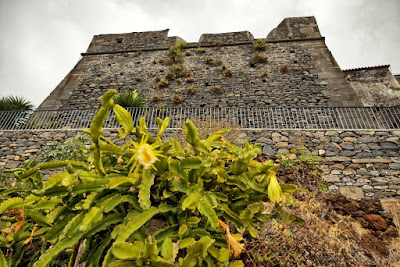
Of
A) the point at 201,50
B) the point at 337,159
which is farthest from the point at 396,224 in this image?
the point at 201,50

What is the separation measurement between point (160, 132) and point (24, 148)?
23.6ft

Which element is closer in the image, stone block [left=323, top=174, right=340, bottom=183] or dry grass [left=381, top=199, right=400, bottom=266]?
dry grass [left=381, top=199, right=400, bottom=266]

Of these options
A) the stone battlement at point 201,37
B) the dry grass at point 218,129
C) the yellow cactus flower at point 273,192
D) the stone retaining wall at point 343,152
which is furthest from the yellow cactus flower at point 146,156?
the stone battlement at point 201,37

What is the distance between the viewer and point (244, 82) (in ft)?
32.8

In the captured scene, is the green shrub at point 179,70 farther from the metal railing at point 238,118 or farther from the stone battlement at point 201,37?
the metal railing at point 238,118

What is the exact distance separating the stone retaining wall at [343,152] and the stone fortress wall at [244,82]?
0.02m

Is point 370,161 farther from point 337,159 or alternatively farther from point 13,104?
point 13,104

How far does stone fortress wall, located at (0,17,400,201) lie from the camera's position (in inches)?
233

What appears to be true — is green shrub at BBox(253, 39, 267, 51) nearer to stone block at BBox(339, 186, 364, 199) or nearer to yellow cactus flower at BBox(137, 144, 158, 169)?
stone block at BBox(339, 186, 364, 199)

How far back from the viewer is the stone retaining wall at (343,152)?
5035 millimetres

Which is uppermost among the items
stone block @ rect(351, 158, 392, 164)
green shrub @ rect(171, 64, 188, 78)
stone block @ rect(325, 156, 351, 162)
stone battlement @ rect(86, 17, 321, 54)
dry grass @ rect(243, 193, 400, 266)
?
stone battlement @ rect(86, 17, 321, 54)

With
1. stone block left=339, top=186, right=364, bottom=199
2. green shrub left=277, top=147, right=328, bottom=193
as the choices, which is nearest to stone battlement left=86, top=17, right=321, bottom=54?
green shrub left=277, top=147, right=328, bottom=193

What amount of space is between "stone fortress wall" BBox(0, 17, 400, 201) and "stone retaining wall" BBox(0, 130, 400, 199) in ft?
0.08

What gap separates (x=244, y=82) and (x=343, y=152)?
5.37m
